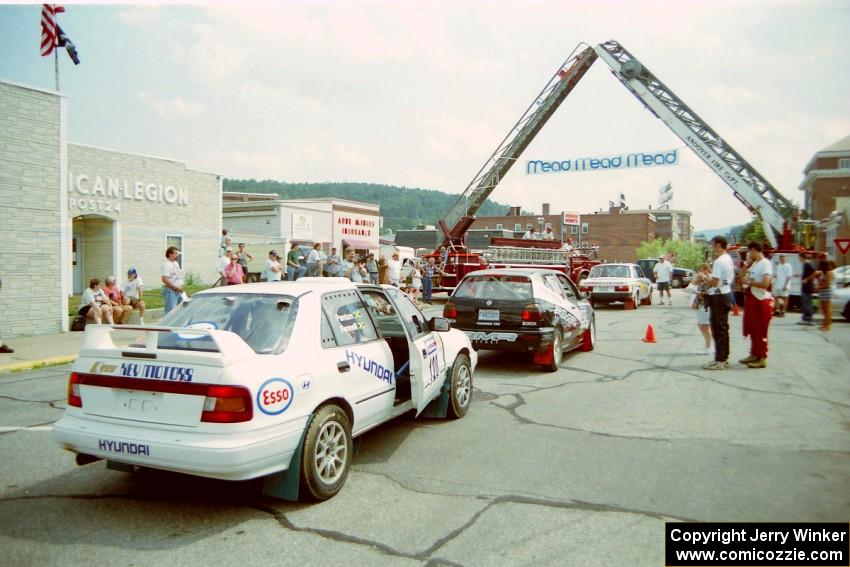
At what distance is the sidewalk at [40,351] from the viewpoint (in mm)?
9742

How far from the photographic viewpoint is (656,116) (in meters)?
21.8

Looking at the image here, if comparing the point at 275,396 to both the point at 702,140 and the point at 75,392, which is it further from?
the point at 702,140

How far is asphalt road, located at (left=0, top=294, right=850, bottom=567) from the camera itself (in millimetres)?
3557

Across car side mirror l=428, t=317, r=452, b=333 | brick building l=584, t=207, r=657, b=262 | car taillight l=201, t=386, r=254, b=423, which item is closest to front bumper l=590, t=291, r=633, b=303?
car side mirror l=428, t=317, r=452, b=333

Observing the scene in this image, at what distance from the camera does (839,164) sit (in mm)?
49562

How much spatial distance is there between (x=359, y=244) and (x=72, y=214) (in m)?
22.4

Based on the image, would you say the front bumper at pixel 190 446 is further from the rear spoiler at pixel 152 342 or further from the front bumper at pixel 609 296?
the front bumper at pixel 609 296

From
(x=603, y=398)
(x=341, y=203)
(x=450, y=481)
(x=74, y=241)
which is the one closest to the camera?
(x=450, y=481)

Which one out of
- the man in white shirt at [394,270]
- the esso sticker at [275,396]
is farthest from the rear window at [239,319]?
the man in white shirt at [394,270]

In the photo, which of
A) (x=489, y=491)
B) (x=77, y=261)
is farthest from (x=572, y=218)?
(x=489, y=491)

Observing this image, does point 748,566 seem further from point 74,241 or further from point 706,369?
point 74,241

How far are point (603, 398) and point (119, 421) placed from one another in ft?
18.0

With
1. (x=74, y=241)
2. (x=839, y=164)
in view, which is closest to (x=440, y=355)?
(x=74, y=241)

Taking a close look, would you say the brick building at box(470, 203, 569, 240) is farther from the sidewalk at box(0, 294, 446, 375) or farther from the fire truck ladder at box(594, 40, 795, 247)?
the sidewalk at box(0, 294, 446, 375)
